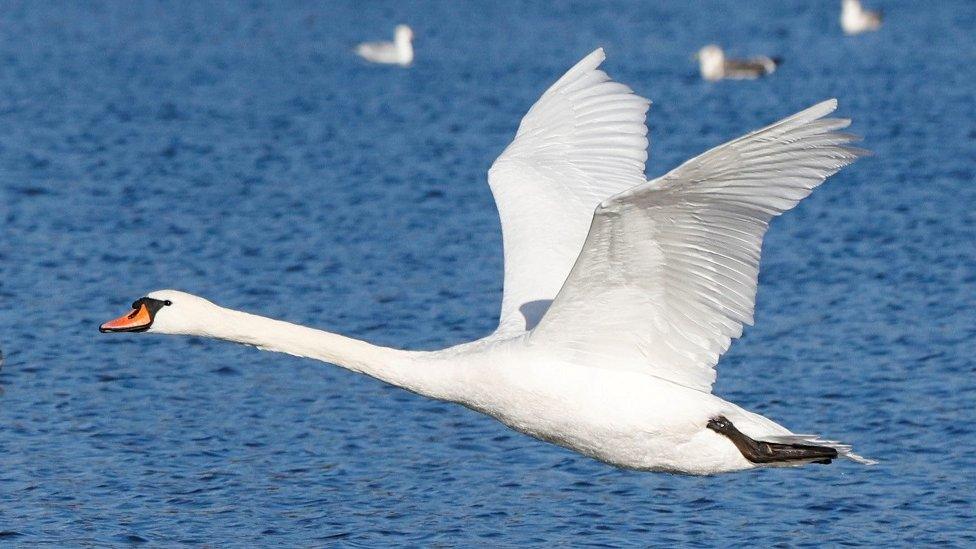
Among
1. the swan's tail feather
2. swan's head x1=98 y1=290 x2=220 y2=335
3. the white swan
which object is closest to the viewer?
the swan's tail feather

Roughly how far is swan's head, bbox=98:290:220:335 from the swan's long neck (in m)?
0.01

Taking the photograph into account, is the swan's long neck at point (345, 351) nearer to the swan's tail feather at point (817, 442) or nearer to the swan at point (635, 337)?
the swan at point (635, 337)

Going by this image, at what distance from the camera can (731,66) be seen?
26.2m

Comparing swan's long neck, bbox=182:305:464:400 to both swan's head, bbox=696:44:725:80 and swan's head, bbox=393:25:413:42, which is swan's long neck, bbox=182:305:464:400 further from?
swan's head, bbox=393:25:413:42

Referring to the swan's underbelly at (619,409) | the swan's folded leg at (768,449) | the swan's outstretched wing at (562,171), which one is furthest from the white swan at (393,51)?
the swan's folded leg at (768,449)

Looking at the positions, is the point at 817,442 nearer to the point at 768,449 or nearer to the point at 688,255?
the point at 768,449

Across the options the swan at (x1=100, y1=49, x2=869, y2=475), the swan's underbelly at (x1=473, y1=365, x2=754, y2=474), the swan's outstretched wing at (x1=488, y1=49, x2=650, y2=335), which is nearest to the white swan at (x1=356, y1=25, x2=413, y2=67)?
the swan's outstretched wing at (x1=488, y1=49, x2=650, y2=335)

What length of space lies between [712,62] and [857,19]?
5657 millimetres

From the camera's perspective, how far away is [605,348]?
7652mm

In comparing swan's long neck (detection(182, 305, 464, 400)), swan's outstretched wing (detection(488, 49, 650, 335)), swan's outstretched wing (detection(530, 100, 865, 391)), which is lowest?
swan's long neck (detection(182, 305, 464, 400))

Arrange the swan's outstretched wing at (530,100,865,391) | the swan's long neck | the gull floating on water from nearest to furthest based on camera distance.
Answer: the swan's outstretched wing at (530,100,865,391) → the swan's long neck → the gull floating on water

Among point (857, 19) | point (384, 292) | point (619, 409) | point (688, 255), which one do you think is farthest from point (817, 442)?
point (857, 19)

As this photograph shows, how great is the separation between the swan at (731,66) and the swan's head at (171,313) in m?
19.1

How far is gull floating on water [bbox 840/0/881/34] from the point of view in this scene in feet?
101
